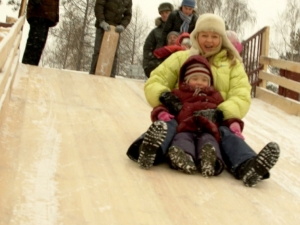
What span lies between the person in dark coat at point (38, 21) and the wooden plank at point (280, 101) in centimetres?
309

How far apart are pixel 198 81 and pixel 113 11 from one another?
14.5 feet

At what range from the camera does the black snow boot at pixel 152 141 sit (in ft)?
9.18

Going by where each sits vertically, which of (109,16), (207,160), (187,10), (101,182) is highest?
(187,10)

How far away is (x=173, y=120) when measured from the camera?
3252mm

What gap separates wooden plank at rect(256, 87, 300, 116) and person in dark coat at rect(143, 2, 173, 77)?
1567mm

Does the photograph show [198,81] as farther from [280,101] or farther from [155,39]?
[155,39]

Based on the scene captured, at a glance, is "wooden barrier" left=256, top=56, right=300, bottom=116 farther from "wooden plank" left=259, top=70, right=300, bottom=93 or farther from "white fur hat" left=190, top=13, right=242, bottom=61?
"white fur hat" left=190, top=13, right=242, bottom=61

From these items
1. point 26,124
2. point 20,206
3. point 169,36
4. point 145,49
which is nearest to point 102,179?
point 20,206

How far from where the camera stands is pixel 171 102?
3.27 m

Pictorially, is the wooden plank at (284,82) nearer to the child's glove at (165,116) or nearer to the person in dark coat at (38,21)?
the person in dark coat at (38,21)

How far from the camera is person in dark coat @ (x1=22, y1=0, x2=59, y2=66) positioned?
22.0 feet

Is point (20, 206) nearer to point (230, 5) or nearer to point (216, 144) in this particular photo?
point (216, 144)

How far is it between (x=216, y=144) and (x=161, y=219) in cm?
90

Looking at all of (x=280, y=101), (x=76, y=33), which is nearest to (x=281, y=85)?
(x=280, y=101)
